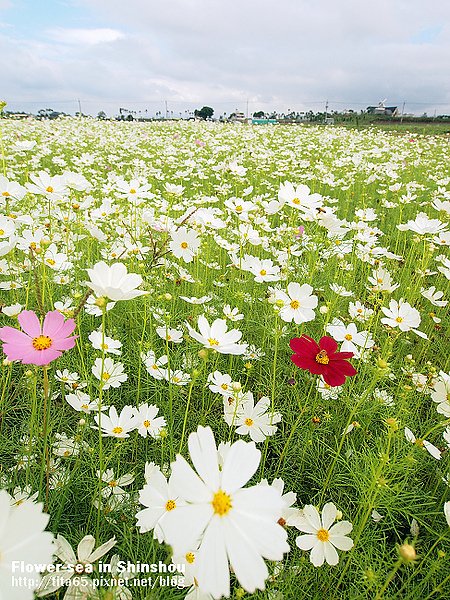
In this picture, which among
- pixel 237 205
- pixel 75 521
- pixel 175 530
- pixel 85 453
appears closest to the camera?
pixel 175 530

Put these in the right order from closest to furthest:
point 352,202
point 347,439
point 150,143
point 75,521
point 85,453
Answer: point 75,521
point 85,453
point 347,439
point 352,202
point 150,143

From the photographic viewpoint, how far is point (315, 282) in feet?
6.40

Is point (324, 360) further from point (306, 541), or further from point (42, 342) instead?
point (42, 342)

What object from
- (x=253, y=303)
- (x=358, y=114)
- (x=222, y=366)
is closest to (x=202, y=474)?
(x=222, y=366)

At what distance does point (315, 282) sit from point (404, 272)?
2.30 ft

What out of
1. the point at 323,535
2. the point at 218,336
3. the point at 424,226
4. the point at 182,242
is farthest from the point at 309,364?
the point at 424,226

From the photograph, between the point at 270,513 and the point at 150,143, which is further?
the point at 150,143

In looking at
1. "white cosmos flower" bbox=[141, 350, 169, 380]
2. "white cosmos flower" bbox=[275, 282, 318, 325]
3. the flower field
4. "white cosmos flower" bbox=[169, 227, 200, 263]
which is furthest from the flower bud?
"white cosmos flower" bbox=[169, 227, 200, 263]

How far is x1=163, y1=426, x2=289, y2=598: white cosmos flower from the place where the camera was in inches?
16.6

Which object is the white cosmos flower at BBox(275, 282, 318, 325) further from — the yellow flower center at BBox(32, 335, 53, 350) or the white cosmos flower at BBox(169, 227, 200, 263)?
the yellow flower center at BBox(32, 335, 53, 350)

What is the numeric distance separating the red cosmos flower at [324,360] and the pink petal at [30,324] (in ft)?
1.57

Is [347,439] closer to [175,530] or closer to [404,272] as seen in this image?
[175,530]

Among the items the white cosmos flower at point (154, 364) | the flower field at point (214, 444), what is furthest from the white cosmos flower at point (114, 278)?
the white cosmos flower at point (154, 364)

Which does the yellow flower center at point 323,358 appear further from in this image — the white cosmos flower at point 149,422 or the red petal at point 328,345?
the white cosmos flower at point 149,422
